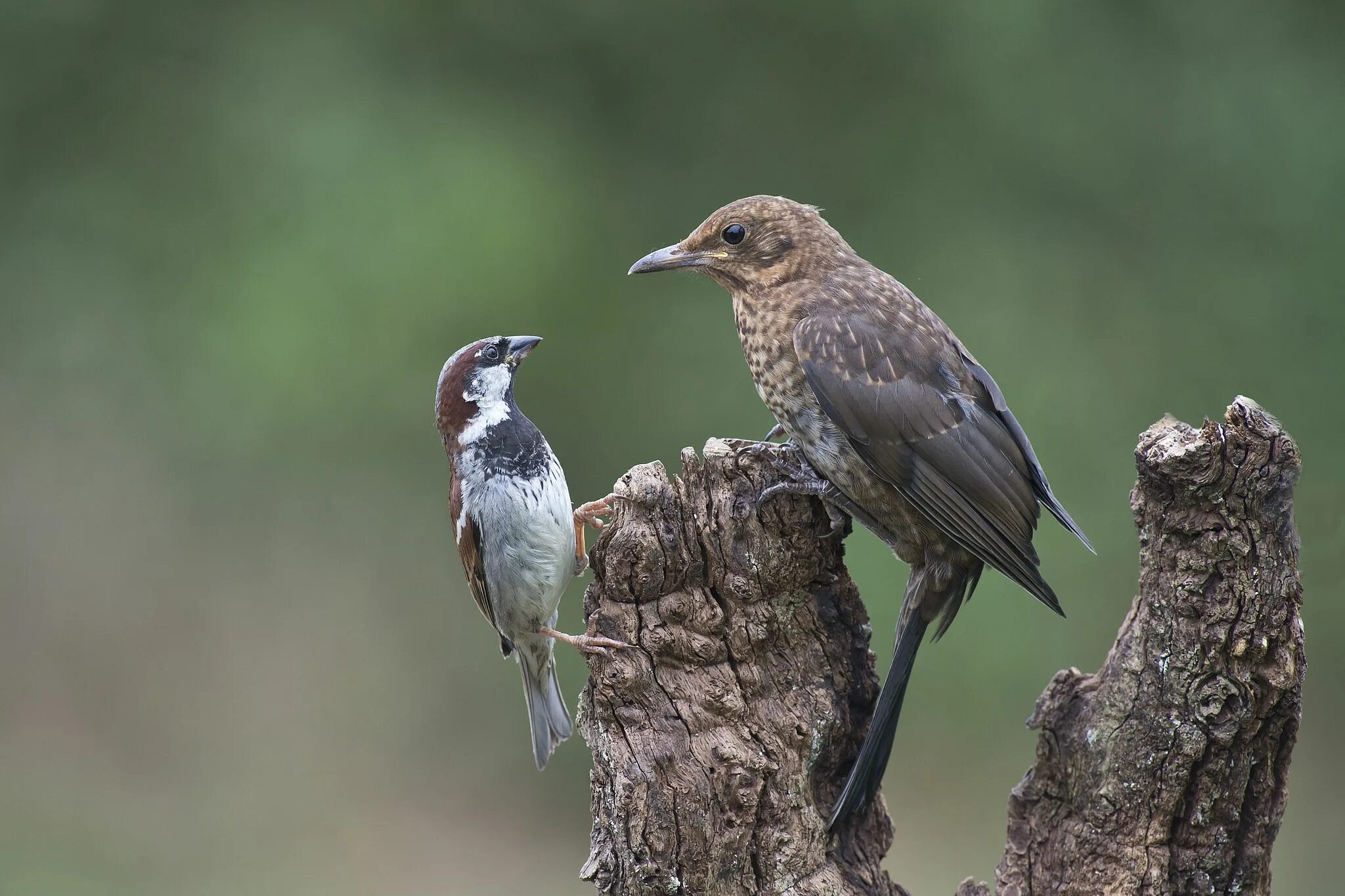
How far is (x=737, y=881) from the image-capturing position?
2.90 m

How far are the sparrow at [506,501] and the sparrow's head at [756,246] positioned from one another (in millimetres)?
541

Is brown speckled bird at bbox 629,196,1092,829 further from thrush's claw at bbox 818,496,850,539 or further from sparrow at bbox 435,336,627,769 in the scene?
sparrow at bbox 435,336,627,769

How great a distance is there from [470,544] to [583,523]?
0.32 metres

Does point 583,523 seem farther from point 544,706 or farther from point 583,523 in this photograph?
point 544,706

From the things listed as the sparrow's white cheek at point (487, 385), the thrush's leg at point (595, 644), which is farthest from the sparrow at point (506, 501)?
the thrush's leg at point (595, 644)

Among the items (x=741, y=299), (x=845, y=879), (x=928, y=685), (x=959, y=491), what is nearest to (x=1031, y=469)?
(x=959, y=491)

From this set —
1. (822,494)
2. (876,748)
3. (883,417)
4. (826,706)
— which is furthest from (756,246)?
(876,748)

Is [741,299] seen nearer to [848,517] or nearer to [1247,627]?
[848,517]

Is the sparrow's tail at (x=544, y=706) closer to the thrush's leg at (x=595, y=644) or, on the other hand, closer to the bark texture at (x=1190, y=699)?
the thrush's leg at (x=595, y=644)

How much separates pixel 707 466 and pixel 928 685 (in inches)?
139

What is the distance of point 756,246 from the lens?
344 cm

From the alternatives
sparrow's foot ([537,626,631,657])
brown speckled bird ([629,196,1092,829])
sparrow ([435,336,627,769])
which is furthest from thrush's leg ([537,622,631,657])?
brown speckled bird ([629,196,1092,829])

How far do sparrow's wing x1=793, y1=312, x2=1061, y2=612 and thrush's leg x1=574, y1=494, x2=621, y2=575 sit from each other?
2.34 feet

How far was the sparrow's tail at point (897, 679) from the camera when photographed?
3020 millimetres
